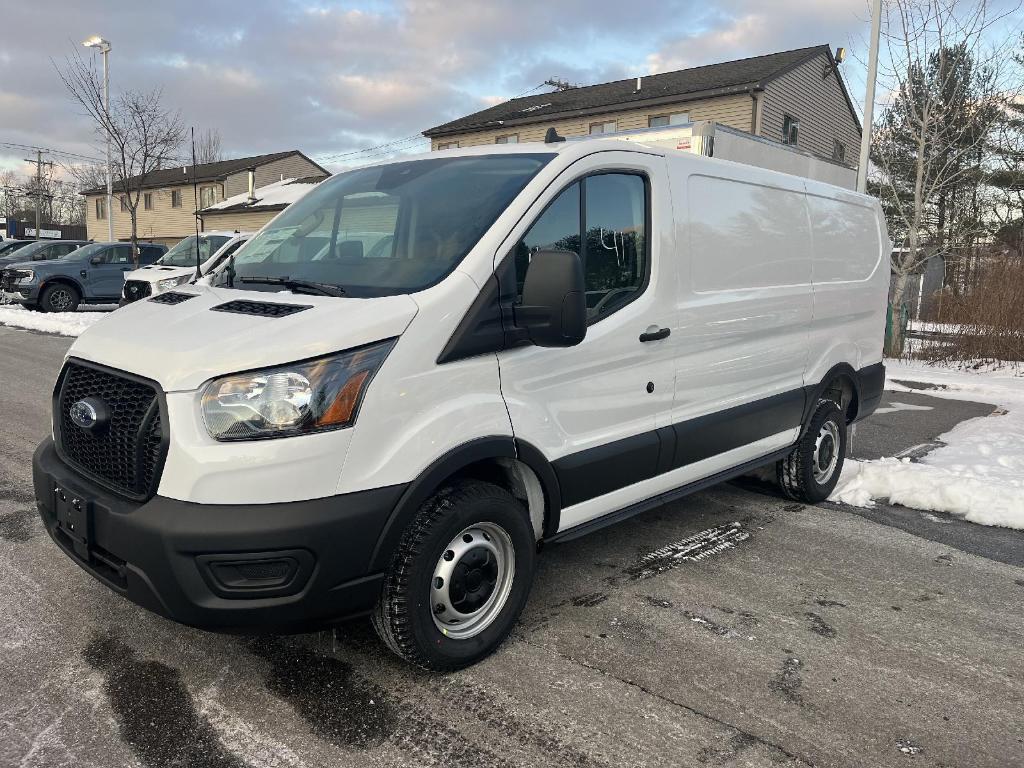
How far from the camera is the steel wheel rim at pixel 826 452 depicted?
17.4ft

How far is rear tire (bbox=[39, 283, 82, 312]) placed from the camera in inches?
699

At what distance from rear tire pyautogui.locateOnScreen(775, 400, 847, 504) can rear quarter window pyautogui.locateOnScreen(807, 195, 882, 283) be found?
2.97ft

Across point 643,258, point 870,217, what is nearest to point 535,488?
point 643,258

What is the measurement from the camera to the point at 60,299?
18.1m

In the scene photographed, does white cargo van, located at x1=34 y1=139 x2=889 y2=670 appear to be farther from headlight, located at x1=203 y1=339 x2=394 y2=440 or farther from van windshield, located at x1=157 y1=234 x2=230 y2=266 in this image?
van windshield, located at x1=157 y1=234 x2=230 y2=266

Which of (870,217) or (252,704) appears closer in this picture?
(252,704)

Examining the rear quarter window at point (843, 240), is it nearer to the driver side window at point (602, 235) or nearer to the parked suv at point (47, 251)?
the driver side window at point (602, 235)

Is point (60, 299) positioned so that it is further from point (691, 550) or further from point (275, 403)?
point (275, 403)

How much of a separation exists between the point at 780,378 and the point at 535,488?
2.15 m

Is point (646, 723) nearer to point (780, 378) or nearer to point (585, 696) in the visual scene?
point (585, 696)

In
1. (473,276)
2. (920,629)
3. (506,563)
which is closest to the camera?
(473,276)

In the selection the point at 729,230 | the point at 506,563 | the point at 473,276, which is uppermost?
the point at 729,230

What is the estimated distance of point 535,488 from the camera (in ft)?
10.9

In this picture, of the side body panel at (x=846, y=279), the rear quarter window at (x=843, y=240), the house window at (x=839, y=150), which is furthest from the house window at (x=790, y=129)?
the rear quarter window at (x=843, y=240)
